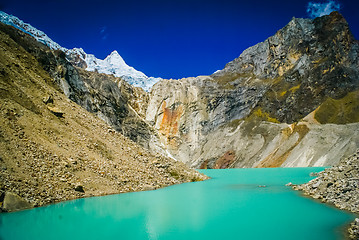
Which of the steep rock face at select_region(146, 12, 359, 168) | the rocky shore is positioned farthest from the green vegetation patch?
the rocky shore

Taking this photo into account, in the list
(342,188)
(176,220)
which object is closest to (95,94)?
(176,220)

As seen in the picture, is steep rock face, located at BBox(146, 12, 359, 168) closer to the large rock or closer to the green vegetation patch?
the green vegetation patch

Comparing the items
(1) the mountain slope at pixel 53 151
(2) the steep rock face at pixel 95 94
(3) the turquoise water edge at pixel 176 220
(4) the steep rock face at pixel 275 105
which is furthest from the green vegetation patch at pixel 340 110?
(3) the turquoise water edge at pixel 176 220

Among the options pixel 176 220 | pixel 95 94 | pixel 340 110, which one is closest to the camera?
pixel 176 220

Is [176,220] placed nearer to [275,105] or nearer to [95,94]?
[95,94]

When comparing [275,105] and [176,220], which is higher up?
[275,105]
